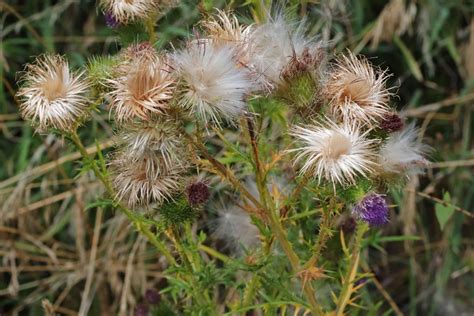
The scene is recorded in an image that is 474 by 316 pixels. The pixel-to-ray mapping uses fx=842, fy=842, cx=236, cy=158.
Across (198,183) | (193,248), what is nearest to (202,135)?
(198,183)

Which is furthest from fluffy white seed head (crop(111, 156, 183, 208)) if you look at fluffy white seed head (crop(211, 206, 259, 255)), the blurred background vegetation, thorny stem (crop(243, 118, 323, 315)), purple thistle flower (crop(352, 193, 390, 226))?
the blurred background vegetation

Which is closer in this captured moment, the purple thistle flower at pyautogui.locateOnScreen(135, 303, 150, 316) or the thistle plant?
the thistle plant

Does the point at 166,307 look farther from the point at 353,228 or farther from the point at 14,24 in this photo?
the point at 14,24

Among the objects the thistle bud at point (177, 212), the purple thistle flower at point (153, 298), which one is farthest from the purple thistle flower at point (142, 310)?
the thistle bud at point (177, 212)

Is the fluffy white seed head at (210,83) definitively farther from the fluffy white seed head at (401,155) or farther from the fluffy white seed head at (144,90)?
the fluffy white seed head at (401,155)

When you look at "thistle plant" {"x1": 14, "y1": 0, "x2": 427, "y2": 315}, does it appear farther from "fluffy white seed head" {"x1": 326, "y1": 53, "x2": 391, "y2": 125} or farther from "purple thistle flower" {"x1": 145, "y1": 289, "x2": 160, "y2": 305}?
"purple thistle flower" {"x1": 145, "y1": 289, "x2": 160, "y2": 305}

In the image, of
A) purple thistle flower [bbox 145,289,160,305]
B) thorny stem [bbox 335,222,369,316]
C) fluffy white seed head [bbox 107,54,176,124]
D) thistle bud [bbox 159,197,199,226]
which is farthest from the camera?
purple thistle flower [bbox 145,289,160,305]

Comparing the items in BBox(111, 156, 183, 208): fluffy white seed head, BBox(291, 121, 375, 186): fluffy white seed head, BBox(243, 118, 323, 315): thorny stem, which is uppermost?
BBox(291, 121, 375, 186): fluffy white seed head

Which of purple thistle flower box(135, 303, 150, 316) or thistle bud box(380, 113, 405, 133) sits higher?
thistle bud box(380, 113, 405, 133)
